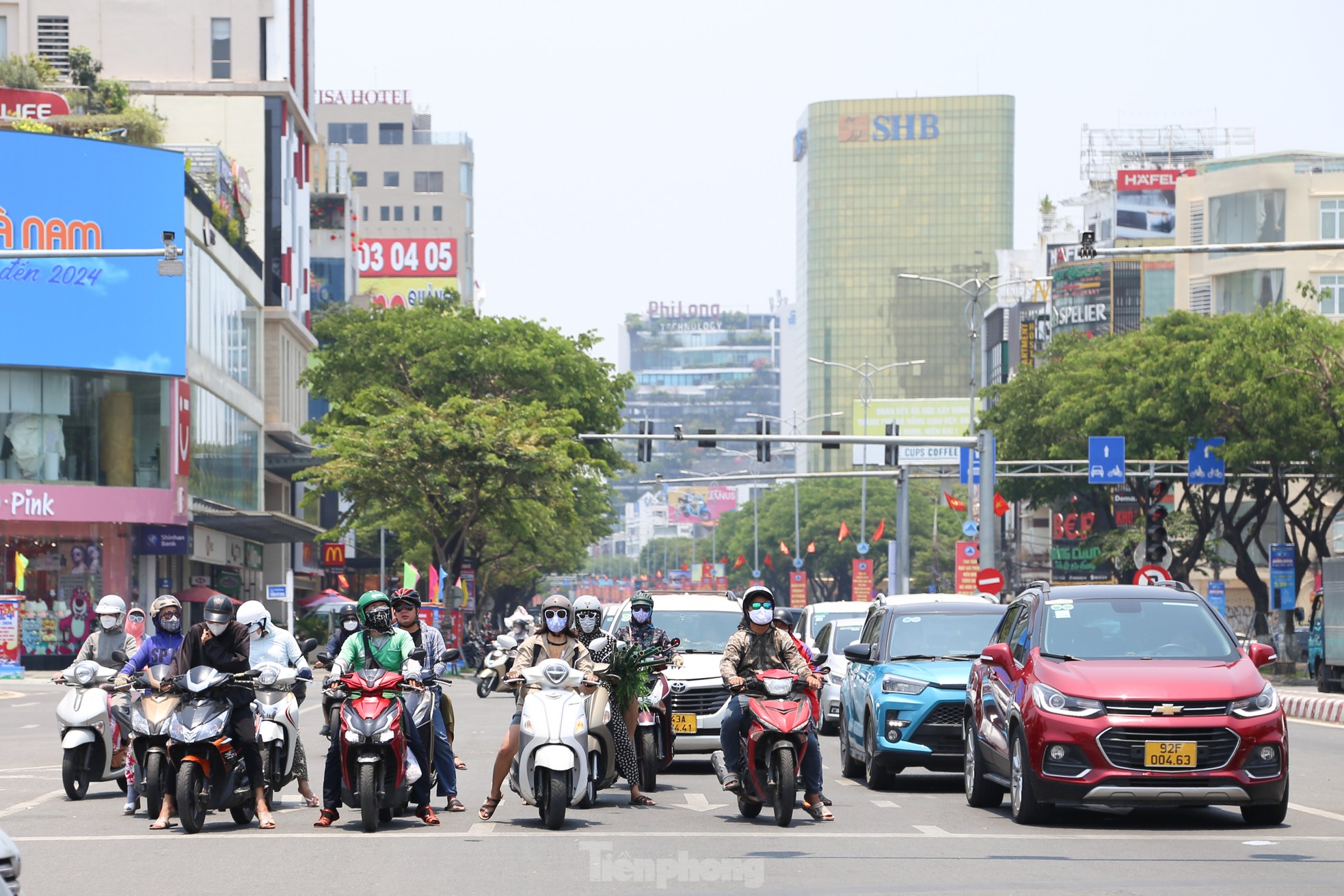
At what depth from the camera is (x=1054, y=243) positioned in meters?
115

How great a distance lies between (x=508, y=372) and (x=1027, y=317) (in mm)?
55381

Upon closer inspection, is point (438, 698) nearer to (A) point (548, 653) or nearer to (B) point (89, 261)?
(A) point (548, 653)

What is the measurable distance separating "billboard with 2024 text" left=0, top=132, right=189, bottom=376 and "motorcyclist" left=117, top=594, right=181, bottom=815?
33.7m

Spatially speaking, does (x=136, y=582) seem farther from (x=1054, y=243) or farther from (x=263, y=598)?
(x=1054, y=243)

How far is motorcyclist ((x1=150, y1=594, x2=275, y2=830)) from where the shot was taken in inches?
515

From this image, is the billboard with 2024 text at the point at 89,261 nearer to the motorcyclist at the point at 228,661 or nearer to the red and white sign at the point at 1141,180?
the motorcyclist at the point at 228,661

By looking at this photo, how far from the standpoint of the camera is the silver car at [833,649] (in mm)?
22984

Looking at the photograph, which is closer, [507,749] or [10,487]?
[507,749]

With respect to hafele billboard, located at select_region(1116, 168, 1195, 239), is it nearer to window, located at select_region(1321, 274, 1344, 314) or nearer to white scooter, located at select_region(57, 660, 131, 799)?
window, located at select_region(1321, 274, 1344, 314)

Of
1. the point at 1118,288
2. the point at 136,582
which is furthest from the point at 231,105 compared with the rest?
the point at 1118,288

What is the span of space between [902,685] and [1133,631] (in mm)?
3112

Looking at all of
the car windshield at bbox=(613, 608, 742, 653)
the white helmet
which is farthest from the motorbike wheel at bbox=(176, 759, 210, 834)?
the car windshield at bbox=(613, 608, 742, 653)

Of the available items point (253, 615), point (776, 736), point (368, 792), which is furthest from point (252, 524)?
point (776, 736)

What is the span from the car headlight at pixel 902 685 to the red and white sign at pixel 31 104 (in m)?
44.5
